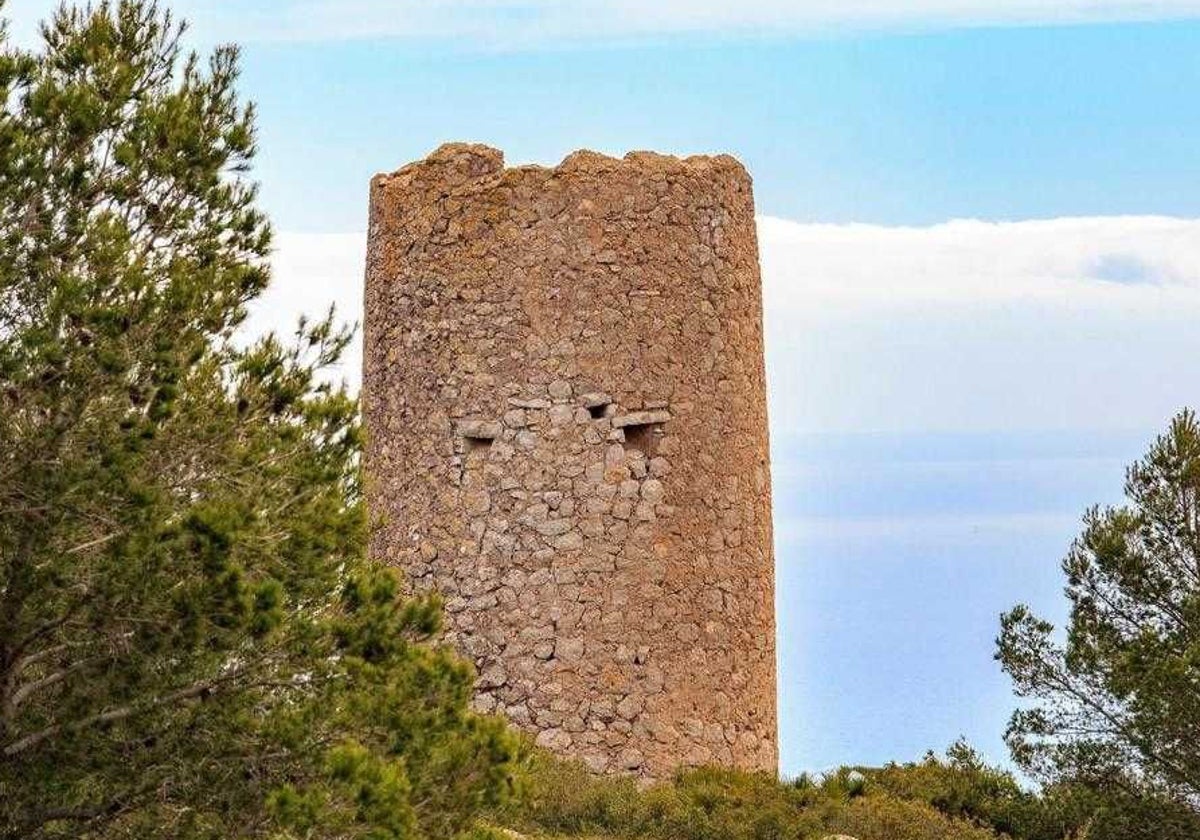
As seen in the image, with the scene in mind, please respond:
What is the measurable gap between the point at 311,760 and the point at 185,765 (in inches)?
22.1

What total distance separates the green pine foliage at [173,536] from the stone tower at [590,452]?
397cm

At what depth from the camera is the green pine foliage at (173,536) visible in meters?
9.26

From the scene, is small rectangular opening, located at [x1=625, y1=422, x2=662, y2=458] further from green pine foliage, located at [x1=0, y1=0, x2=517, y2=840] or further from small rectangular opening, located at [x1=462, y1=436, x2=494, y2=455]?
green pine foliage, located at [x1=0, y1=0, x2=517, y2=840]

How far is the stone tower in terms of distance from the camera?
14.4 m

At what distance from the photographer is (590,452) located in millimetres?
14445

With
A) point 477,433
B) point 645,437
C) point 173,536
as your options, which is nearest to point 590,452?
point 645,437

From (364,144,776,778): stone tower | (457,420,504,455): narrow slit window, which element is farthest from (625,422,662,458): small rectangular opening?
(457,420,504,455): narrow slit window

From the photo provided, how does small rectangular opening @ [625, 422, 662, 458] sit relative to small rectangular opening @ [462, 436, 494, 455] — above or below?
above

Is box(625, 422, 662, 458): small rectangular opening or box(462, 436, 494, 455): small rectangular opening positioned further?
box(462, 436, 494, 455): small rectangular opening

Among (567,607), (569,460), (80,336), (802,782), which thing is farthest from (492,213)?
(80,336)

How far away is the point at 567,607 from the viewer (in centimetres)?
1439

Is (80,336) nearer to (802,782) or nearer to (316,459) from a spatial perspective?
(316,459)

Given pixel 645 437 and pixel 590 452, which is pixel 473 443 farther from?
pixel 645 437

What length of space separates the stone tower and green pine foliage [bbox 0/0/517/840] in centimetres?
397
